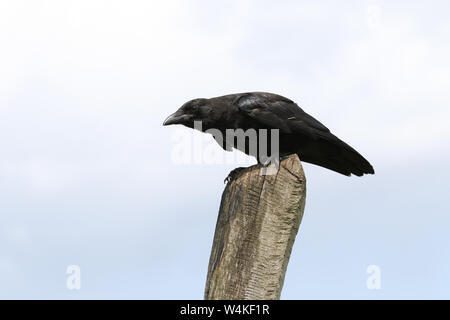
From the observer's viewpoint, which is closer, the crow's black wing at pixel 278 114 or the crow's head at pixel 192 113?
the crow's black wing at pixel 278 114

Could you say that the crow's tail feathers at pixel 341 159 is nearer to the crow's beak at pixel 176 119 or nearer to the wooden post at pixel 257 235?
the crow's beak at pixel 176 119

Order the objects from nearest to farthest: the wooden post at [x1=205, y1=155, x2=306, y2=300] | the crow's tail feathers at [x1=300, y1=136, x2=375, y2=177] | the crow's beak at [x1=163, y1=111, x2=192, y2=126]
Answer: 1. the wooden post at [x1=205, y1=155, x2=306, y2=300]
2. the crow's tail feathers at [x1=300, y1=136, x2=375, y2=177]
3. the crow's beak at [x1=163, y1=111, x2=192, y2=126]

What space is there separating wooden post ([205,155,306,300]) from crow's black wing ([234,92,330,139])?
257 centimetres

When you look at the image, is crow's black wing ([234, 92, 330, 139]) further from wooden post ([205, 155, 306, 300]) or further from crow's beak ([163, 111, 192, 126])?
wooden post ([205, 155, 306, 300])

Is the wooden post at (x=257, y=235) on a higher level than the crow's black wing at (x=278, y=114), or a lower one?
lower

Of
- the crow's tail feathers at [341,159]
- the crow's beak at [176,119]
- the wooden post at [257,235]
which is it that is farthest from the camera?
the crow's beak at [176,119]

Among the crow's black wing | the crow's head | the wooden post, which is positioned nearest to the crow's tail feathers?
the crow's black wing

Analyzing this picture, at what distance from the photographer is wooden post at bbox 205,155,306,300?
16.5ft

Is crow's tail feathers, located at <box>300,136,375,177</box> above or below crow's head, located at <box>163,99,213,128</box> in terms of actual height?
below

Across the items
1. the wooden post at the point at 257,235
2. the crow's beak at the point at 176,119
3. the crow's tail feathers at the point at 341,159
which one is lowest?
the wooden post at the point at 257,235

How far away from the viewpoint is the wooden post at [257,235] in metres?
5.02

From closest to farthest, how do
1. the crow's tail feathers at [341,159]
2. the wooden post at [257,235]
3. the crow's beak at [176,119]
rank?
the wooden post at [257,235] < the crow's tail feathers at [341,159] < the crow's beak at [176,119]

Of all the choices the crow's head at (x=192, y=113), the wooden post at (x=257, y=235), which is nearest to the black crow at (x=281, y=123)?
the crow's head at (x=192, y=113)

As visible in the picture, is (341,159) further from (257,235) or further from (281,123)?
(257,235)
